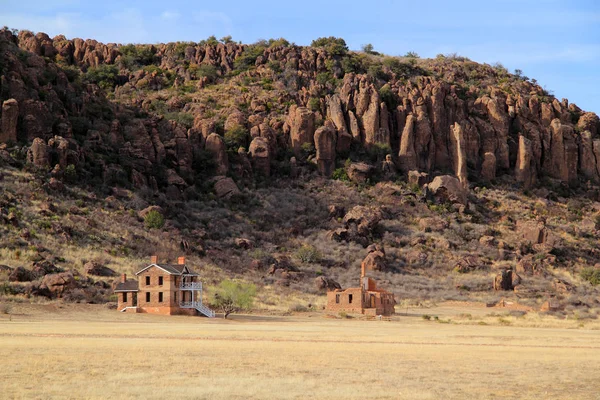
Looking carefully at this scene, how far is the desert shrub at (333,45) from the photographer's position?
481ft

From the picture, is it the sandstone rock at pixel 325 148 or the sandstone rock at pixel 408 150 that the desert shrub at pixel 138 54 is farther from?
the sandstone rock at pixel 408 150

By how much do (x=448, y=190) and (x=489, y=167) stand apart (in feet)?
36.5

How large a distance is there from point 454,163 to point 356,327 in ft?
215

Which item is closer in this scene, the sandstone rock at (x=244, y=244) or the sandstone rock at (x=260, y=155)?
the sandstone rock at (x=244, y=244)

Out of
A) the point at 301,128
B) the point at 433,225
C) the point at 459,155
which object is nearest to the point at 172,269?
the point at 433,225

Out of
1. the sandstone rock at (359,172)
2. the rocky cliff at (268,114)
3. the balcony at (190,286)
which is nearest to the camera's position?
the balcony at (190,286)

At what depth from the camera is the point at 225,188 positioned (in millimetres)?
113562

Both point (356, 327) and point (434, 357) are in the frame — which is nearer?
point (434, 357)

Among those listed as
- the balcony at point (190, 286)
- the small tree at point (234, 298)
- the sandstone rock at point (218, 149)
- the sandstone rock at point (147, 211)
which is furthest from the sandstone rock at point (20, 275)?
the sandstone rock at point (218, 149)

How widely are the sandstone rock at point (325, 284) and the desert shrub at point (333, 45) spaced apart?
2518 inches

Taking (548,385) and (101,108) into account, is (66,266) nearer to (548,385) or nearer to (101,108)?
(101,108)

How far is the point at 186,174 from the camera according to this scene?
11306cm

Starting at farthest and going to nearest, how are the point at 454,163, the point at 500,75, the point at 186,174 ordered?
the point at 500,75 → the point at 454,163 → the point at 186,174

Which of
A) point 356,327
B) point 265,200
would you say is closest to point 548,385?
point 356,327
